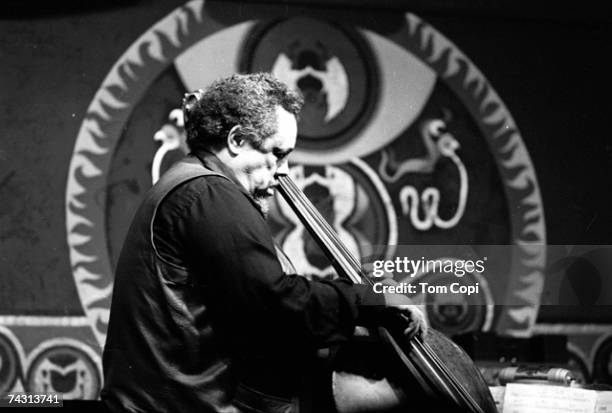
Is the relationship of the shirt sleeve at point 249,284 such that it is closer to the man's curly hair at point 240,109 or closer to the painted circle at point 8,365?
the man's curly hair at point 240,109

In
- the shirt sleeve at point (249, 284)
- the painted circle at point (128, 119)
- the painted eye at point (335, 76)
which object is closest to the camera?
the shirt sleeve at point (249, 284)

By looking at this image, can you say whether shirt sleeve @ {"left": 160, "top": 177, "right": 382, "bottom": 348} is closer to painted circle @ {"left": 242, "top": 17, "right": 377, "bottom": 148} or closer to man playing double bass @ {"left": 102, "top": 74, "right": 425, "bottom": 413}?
man playing double bass @ {"left": 102, "top": 74, "right": 425, "bottom": 413}

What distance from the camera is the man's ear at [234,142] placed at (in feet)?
7.64

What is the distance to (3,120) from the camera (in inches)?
146

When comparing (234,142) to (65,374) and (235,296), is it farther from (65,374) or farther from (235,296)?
(65,374)

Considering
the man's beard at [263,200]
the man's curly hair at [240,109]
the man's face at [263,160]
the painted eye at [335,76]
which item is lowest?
the man's beard at [263,200]

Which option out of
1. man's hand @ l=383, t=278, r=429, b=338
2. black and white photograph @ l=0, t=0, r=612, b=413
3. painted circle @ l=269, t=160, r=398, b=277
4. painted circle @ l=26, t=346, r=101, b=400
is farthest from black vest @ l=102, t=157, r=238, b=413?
painted circle @ l=269, t=160, r=398, b=277

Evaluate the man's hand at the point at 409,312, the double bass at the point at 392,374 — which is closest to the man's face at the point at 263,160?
the double bass at the point at 392,374

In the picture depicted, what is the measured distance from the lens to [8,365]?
143 inches

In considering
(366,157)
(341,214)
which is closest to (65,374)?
(341,214)

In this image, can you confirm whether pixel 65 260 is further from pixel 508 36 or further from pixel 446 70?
pixel 508 36

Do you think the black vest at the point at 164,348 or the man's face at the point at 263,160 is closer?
the black vest at the point at 164,348

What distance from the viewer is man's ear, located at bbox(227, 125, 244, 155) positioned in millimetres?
2330

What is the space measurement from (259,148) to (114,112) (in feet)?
5.43
